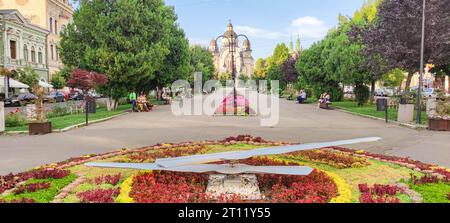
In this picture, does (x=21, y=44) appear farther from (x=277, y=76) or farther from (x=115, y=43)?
(x=277, y=76)

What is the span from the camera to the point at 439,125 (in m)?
15.9

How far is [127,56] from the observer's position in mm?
28188

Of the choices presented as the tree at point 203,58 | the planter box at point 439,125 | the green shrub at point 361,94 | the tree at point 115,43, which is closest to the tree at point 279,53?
the tree at point 203,58

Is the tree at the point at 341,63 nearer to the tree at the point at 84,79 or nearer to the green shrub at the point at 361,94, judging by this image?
the green shrub at the point at 361,94

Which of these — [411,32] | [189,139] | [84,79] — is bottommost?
[189,139]

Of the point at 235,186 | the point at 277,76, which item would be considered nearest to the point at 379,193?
the point at 235,186

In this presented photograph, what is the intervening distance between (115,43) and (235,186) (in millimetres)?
24421

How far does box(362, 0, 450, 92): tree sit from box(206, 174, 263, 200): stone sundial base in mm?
17971

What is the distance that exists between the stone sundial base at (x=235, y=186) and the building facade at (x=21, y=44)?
4448cm

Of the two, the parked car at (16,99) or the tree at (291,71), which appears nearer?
the parked car at (16,99)

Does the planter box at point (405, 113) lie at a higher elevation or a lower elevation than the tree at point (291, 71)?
lower

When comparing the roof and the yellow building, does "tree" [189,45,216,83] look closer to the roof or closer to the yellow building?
the yellow building

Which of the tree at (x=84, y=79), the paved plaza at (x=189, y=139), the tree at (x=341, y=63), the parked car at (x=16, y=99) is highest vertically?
the tree at (x=341, y=63)

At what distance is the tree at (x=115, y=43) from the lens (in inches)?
1109
